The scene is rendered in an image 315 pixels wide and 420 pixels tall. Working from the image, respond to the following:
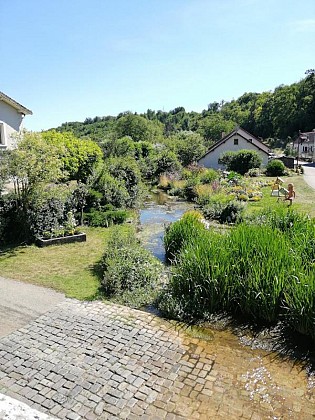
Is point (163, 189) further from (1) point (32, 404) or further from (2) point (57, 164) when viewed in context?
(1) point (32, 404)

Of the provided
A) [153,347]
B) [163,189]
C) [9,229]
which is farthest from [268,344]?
[163,189]

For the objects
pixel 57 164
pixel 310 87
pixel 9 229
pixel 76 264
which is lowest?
pixel 76 264

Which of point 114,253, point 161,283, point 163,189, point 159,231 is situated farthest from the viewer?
point 163,189

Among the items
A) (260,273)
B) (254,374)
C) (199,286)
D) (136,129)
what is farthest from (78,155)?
(136,129)

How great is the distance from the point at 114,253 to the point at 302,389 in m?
5.93

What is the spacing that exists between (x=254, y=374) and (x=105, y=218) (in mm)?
11556

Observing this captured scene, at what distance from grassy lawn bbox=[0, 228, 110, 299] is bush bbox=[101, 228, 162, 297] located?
1.54ft

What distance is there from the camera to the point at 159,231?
1532 centimetres

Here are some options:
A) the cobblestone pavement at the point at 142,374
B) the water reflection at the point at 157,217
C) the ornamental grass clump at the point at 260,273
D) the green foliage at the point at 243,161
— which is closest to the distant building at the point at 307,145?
the green foliage at the point at 243,161

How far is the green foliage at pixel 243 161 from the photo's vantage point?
35.8m

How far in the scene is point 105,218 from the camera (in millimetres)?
16156

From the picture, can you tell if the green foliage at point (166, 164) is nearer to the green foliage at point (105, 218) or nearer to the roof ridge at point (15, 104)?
the roof ridge at point (15, 104)

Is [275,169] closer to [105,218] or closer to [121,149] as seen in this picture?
[121,149]

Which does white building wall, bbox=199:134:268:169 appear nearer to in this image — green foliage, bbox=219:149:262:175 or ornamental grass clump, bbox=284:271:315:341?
green foliage, bbox=219:149:262:175
